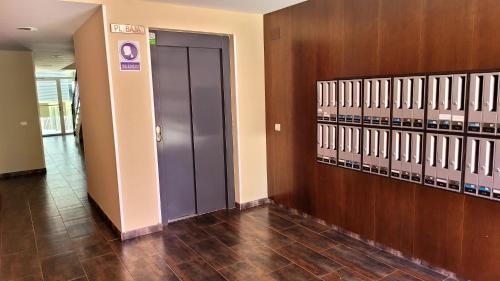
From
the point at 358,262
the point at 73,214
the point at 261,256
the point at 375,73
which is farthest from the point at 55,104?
the point at 358,262

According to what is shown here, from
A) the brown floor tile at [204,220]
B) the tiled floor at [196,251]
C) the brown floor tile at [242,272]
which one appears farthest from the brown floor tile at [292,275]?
the brown floor tile at [204,220]

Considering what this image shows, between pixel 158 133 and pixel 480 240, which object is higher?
pixel 158 133

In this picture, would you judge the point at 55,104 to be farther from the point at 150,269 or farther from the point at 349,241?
the point at 349,241

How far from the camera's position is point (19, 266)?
132 inches

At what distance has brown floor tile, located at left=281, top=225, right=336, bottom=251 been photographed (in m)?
3.57

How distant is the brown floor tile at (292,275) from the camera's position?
2.96m

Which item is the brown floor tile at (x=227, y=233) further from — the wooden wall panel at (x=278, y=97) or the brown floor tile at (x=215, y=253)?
the wooden wall panel at (x=278, y=97)

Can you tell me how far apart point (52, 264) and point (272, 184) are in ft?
9.34

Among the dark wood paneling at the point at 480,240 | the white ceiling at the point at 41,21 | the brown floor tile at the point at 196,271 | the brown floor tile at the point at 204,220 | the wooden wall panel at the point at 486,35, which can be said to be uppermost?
the white ceiling at the point at 41,21

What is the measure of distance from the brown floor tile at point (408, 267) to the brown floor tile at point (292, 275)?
0.77 meters

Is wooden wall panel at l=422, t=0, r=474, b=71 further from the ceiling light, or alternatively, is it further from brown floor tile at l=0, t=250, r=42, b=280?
the ceiling light

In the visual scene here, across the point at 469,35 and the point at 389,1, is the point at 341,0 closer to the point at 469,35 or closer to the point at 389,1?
the point at 389,1

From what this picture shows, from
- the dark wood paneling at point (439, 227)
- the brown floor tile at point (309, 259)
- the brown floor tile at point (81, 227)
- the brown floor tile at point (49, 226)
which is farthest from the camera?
the brown floor tile at point (49, 226)

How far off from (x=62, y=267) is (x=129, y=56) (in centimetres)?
226
